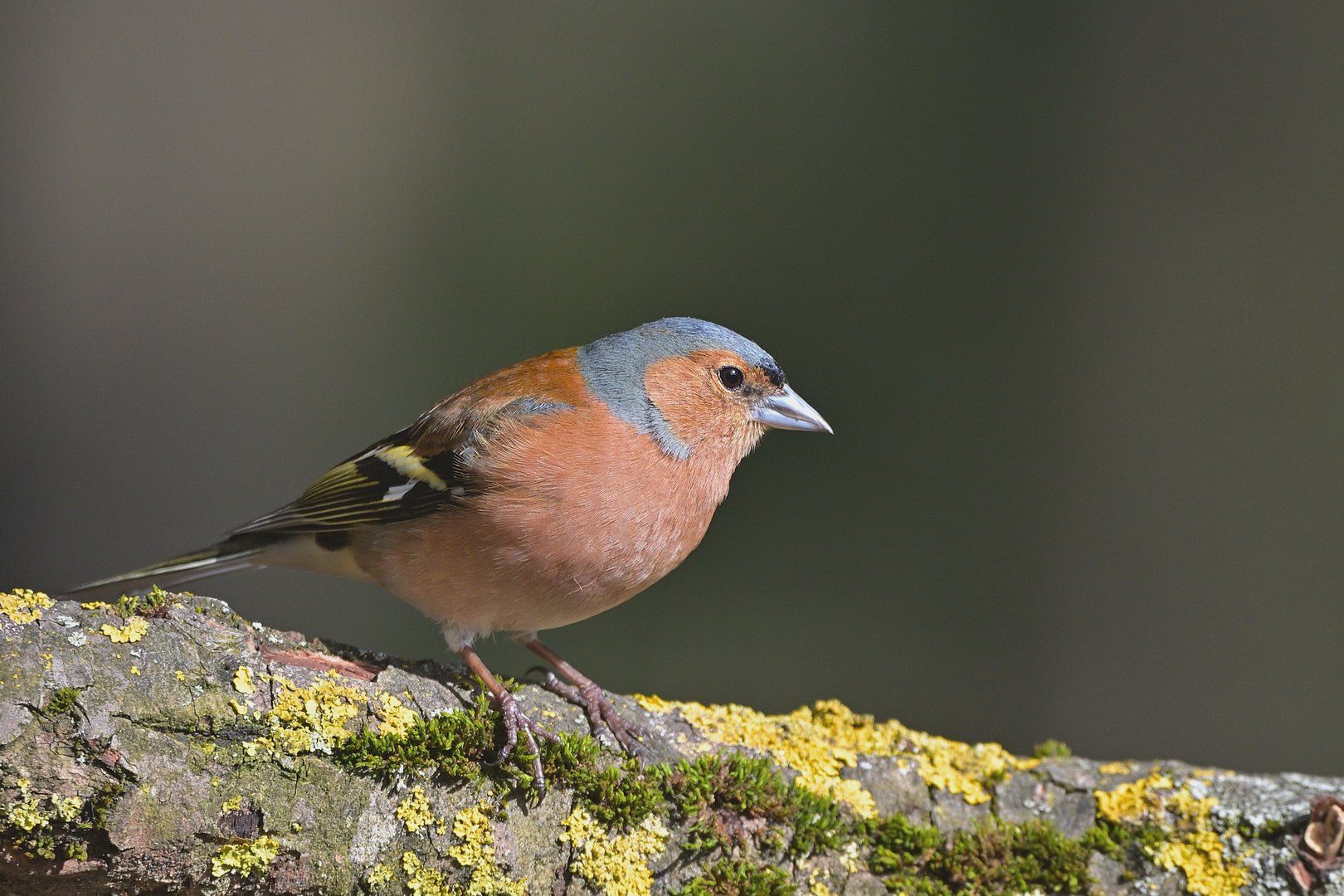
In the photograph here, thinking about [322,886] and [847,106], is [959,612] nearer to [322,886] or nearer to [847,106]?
[847,106]

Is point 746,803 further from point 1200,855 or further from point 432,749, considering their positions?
point 1200,855

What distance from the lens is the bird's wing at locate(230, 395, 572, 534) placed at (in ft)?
9.60

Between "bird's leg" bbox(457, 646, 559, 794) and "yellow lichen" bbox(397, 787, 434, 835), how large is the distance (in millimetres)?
183

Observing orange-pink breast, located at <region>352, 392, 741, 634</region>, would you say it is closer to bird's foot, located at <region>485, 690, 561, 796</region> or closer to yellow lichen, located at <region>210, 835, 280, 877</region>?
bird's foot, located at <region>485, 690, 561, 796</region>

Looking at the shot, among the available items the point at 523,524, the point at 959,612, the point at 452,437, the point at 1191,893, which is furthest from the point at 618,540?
the point at 959,612

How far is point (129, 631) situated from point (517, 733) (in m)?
0.85

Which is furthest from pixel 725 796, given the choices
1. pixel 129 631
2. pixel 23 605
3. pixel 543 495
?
pixel 23 605

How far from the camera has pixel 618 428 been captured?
2969 millimetres

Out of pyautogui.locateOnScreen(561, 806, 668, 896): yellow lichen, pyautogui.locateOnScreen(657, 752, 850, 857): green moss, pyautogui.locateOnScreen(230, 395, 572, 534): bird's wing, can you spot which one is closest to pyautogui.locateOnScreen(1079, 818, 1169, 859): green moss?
pyautogui.locateOnScreen(657, 752, 850, 857): green moss

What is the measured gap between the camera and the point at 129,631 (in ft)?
6.88

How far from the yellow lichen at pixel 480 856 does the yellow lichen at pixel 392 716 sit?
0.75 ft

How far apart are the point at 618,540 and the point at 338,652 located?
30.4 inches

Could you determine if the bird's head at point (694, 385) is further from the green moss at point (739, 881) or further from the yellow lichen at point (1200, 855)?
the yellow lichen at point (1200, 855)

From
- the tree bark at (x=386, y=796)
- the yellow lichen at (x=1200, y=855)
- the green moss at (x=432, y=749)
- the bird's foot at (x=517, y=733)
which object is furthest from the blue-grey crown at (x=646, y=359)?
the yellow lichen at (x=1200, y=855)
